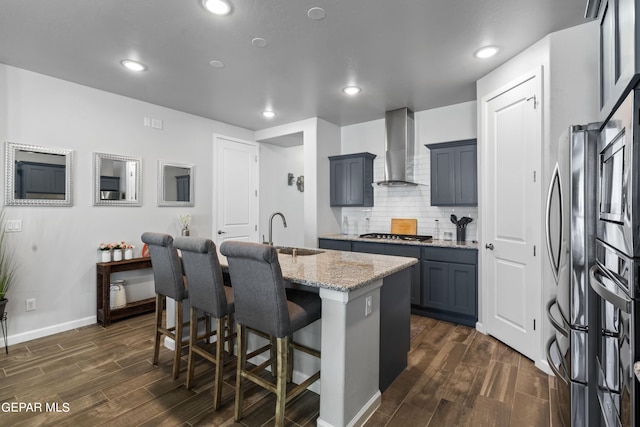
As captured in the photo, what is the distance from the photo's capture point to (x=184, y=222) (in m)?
4.26

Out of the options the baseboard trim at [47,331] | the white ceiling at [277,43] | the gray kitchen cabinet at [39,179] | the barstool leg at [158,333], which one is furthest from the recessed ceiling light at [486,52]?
the baseboard trim at [47,331]

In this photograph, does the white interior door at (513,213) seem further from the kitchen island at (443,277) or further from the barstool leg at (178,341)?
the barstool leg at (178,341)

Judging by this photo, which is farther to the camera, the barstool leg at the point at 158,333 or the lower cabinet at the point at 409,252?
the lower cabinet at the point at 409,252

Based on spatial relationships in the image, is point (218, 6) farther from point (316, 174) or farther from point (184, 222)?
point (184, 222)

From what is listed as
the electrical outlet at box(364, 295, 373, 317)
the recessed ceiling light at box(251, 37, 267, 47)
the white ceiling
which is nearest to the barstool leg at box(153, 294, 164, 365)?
the electrical outlet at box(364, 295, 373, 317)

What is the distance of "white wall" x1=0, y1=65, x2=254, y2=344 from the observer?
3041 mm

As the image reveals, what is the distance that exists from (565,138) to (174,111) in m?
4.39

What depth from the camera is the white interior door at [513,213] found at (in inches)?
101

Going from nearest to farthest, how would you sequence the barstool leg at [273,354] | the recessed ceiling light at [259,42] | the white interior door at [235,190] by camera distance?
1. the barstool leg at [273,354]
2. the recessed ceiling light at [259,42]
3. the white interior door at [235,190]

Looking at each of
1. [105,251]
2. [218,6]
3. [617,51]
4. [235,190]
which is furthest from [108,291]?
[617,51]

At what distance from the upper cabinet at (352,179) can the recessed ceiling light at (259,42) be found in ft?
7.79

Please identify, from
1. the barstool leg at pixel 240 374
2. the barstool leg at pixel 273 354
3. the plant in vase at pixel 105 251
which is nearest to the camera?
the barstool leg at pixel 240 374

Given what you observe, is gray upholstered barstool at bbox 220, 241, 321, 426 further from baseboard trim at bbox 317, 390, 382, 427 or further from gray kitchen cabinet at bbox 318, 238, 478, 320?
gray kitchen cabinet at bbox 318, 238, 478, 320

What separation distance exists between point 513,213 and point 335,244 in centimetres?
233
